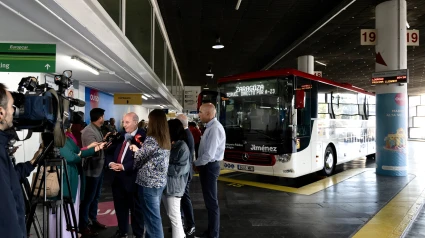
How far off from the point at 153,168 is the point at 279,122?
17.1 feet

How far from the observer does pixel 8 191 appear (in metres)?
1.81

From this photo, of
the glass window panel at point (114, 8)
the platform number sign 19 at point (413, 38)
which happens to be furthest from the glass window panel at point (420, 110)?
the glass window panel at point (114, 8)

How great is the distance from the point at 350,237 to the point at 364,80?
28.8 m

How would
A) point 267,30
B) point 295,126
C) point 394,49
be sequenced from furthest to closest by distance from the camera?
point 267,30 → point 394,49 → point 295,126

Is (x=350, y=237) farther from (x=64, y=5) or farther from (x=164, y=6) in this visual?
(x=164, y=6)

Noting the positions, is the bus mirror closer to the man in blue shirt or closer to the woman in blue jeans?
the man in blue shirt

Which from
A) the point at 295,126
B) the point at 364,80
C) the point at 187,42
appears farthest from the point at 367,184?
the point at 364,80

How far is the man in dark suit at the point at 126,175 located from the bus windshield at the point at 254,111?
4.80m

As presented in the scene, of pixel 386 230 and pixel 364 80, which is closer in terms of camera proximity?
pixel 386 230

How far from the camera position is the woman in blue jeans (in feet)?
12.2

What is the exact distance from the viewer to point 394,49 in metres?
9.97

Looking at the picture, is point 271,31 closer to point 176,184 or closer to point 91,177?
point 91,177

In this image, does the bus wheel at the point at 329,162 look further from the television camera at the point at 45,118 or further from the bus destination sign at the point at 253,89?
the television camera at the point at 45,118

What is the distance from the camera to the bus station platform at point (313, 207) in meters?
5.20
